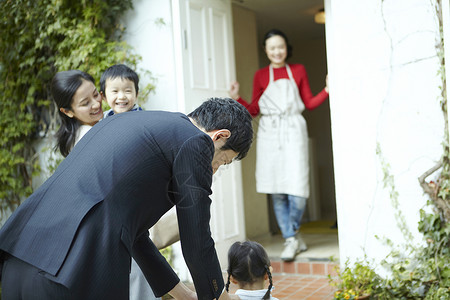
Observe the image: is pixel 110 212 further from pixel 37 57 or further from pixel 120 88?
pixel 37 57

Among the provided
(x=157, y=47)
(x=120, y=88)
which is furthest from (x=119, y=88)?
(x=157, y=47)

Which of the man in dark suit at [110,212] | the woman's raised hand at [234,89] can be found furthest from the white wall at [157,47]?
the man in dark suit at [110,212]

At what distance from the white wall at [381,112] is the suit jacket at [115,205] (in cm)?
245

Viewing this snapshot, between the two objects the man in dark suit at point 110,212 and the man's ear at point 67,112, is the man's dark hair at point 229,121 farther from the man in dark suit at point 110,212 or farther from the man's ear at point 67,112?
the man's ear at point 67,112

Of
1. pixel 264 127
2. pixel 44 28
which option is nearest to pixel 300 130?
pixel 264 127

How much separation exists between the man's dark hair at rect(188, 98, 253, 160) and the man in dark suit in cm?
11

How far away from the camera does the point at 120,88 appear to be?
10.0 feet

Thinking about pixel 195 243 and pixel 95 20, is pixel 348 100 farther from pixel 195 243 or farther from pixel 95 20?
pixel 195 243

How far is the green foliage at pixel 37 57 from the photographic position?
4.52 meters

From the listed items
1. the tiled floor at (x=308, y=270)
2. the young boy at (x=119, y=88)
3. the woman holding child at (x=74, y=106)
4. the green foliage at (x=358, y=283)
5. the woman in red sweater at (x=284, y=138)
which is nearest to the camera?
the woman holding child at (x=74, y=106)

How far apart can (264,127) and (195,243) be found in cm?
337

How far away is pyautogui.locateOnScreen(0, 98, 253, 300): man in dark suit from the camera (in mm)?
1304

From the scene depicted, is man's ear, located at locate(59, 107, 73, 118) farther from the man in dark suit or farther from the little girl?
Answer: the man in dark suit

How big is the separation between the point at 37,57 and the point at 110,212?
13.6 ft
